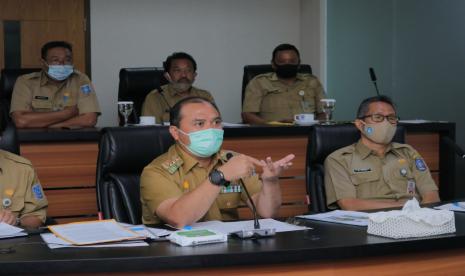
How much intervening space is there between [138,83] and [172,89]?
0.28 meters

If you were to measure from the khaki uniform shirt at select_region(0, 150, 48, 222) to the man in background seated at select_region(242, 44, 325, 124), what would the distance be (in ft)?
9.13

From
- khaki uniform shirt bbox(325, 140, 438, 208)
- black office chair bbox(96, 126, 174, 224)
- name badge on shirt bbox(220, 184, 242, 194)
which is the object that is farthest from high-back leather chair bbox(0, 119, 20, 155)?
khaki uniform shirt bbox(325, 140, 438, 208)

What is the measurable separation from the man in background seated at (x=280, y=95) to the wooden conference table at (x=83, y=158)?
112cm

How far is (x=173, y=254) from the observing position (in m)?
1.81

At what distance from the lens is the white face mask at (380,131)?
11.3ft

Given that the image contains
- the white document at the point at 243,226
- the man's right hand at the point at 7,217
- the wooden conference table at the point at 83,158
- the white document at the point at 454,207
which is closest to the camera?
the white document at the point at 243,226

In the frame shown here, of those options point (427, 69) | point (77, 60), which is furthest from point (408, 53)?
point (77, 60)

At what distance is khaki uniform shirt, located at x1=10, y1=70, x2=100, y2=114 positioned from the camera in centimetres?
481

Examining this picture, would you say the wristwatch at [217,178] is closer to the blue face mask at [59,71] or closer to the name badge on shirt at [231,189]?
the name badge on shirt at [231,189]

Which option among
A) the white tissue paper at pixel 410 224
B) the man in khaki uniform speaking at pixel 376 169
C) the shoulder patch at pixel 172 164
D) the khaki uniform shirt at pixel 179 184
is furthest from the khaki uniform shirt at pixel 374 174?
the white tissue paper at pixel 410 224

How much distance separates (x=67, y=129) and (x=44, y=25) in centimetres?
249

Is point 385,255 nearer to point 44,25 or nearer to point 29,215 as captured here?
point 29,215

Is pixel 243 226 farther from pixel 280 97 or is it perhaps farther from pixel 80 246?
pixel 280 97

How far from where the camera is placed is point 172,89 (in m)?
5.34
